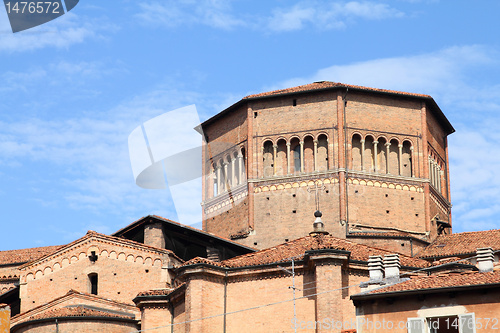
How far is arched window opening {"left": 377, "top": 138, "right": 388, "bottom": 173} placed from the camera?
4562 cm

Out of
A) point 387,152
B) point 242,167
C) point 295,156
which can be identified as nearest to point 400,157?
point 387,152

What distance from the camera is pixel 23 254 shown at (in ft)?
159

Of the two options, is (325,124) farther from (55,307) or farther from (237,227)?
(55,307)

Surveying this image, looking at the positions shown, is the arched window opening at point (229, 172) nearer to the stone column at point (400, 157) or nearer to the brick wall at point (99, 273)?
the stone column at point (400, 157)

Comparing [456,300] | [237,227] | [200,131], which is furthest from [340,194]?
[456,300]

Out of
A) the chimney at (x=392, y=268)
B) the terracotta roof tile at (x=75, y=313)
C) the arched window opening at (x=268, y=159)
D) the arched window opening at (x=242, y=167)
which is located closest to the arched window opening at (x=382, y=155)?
the arched window opening at (x=268, y=159)

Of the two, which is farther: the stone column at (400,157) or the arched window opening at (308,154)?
the stone column at (400,157)

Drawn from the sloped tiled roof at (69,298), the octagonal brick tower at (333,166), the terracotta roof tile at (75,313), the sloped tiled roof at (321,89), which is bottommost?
the terracotta roof tile at (75,313)

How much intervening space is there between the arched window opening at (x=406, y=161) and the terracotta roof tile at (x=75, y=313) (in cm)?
1540

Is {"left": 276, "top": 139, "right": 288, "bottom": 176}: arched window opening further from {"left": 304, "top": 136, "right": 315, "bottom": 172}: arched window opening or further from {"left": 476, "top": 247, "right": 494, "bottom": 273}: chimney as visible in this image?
{"left": 476, "top": 247, "right": 494, "bottom": 273}: chimney

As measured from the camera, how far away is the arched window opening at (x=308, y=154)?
149ft

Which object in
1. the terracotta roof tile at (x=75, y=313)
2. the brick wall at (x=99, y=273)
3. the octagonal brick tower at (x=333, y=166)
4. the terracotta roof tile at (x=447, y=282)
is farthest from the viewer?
the octagonal brick tower at (x=333, y=166)

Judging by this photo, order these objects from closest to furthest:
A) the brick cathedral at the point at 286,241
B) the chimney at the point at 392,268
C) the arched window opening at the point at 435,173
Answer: the chimney at the point at 392,268, the brick cathedral at the point at 286,241, the arched window opening at the point at 435,173

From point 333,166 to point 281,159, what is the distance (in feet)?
8.28
